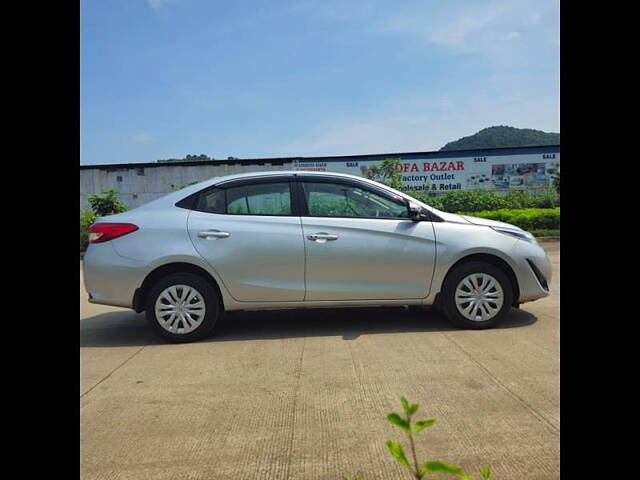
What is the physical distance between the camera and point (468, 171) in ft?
70.7

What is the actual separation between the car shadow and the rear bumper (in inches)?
21.0

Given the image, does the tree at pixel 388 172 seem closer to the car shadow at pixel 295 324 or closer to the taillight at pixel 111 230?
the car shadow at pixel 295 324

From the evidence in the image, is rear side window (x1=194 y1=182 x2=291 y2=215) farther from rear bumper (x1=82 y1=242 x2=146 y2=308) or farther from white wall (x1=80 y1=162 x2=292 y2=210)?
white wall (x1=80 y1=162 x2=292 y2=210)

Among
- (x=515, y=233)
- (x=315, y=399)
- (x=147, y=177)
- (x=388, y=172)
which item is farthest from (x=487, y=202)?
(x=315, y=399)

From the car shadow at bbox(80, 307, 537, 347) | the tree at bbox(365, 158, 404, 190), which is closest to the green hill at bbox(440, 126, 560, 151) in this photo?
the tree at bbox(365, 158, 404, 190)

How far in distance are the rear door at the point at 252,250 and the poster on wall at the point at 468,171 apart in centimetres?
1674

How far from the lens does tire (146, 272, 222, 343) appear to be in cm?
468

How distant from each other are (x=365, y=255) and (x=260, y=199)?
1226 mm
